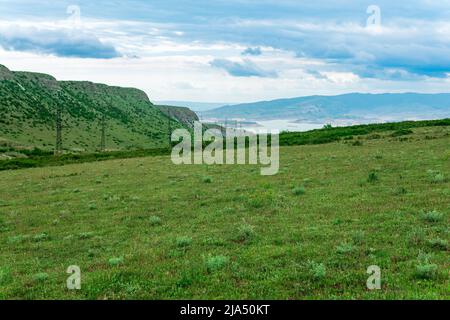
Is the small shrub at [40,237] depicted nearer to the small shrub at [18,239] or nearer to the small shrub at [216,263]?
the small shrub at [18,239]

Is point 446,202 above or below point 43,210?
above

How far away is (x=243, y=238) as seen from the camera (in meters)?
15.9

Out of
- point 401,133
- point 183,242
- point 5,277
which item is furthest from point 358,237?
point 401,133

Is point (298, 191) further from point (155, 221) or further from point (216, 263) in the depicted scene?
point (216, 263)

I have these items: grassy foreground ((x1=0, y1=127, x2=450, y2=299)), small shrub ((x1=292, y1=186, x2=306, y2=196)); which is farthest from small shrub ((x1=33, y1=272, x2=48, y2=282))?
small shrub ((x1=292, y1=186, x2=306, y2=196))

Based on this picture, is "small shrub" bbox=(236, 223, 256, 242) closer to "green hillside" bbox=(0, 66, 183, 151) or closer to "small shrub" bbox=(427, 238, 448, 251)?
"small shrub" bbox=(427, 238, 448, 251)

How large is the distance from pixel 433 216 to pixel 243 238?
6.91m

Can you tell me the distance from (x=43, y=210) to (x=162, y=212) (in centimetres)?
864

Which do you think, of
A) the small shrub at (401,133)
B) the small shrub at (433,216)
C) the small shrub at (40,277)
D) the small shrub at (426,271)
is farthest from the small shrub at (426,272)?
the small shrub at (401,133)

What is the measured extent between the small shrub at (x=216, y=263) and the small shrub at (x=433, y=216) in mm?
7976

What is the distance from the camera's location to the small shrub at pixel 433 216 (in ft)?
52.8
